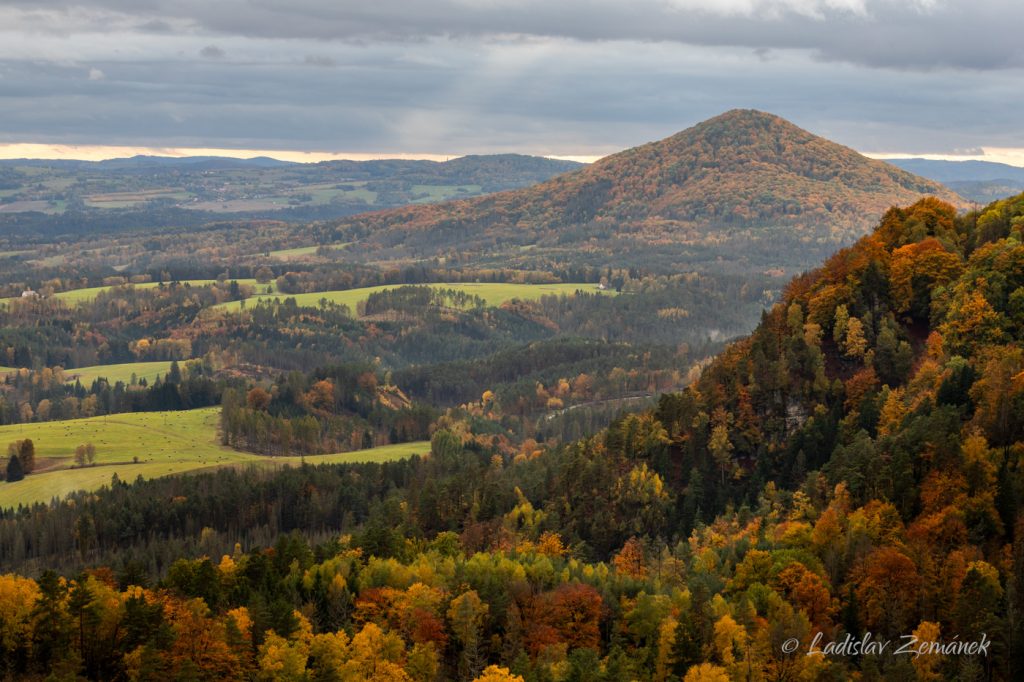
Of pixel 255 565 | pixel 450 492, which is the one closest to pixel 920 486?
→ pixel 255 565

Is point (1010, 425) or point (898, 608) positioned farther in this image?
point (1010, 425)

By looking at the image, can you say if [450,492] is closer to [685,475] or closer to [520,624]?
[685,475]

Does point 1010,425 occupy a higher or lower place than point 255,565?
higher

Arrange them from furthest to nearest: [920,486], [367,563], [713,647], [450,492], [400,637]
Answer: [450,492]
[367,563]
[920,486]
[400,637]
[713,647]

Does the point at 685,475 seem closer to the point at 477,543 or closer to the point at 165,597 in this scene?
the point at 477,543

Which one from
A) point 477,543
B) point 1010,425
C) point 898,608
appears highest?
point 1010,425

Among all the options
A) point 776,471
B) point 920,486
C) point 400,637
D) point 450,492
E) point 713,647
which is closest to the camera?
point 713,647

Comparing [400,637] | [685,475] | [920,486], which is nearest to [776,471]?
[685,475]
